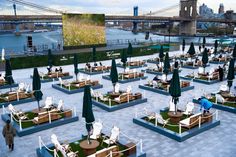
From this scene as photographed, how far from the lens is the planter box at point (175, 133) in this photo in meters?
11.6

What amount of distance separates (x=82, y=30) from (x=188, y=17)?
75201 millimetres

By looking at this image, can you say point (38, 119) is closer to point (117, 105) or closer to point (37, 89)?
point (37, 89)

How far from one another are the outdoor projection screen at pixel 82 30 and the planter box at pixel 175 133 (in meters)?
25.6

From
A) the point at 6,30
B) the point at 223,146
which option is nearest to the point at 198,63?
the point at 223,146

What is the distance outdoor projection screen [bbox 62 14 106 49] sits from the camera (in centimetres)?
3638

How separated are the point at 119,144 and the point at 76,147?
1.79 metres

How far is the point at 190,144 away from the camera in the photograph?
11.3 metres

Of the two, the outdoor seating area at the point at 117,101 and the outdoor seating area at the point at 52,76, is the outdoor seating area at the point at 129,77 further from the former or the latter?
the outdoor seating area at the point at 117,101

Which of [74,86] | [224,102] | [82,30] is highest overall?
[82,30]

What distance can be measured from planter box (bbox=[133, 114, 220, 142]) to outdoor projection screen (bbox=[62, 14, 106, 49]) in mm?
25576

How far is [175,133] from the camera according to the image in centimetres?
1180

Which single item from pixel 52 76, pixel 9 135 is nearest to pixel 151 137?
pixel 9 135

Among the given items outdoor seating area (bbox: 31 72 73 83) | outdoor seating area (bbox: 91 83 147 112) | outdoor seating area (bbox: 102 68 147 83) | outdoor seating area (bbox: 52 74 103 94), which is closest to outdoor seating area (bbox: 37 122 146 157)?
outdoor seating area (bbox: 91 83 147 112)

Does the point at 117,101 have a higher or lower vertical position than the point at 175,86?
lower
